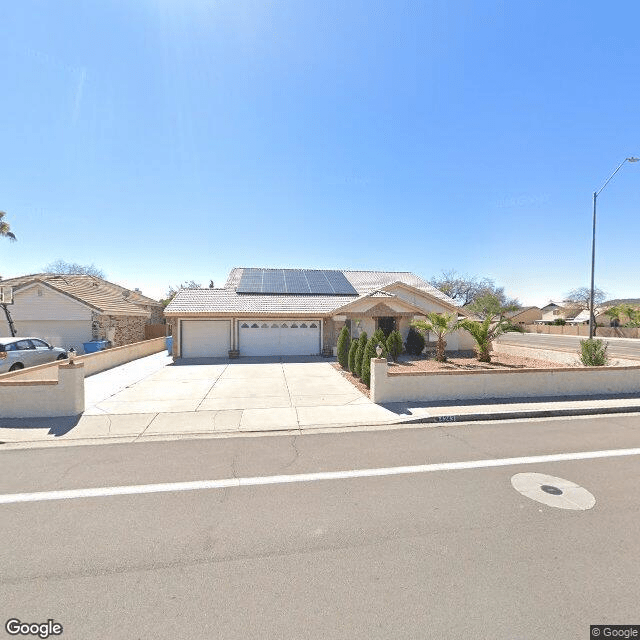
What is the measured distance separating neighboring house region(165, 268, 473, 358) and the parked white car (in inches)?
204

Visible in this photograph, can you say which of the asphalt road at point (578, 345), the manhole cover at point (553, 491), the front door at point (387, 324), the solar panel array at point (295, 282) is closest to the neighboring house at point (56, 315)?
the solar panel array at point (295, 282)

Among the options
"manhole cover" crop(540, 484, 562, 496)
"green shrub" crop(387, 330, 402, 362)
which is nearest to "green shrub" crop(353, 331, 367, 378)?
"green shrub" crop(387, 330, 402, 362)

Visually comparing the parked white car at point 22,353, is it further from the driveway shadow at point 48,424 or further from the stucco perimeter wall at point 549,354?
the stucco perimeter wall at point 549,354

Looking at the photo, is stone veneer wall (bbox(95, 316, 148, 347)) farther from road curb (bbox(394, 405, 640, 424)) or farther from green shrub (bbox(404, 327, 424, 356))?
road curb (bbox(394, 405, 640, 424))

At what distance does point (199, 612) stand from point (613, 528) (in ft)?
14.6

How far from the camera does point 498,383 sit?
30.0 ft

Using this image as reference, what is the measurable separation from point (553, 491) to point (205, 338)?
53.2 ft

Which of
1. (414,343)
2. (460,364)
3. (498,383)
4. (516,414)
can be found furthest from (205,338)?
(516,414)

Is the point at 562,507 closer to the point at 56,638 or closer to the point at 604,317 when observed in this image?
the point at 56,638

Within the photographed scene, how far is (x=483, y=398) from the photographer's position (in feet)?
29.8

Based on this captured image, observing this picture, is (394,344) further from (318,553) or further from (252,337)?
(318,553)

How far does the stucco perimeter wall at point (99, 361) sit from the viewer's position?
920cm

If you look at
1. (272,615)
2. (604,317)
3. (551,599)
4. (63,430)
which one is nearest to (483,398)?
(551,599)

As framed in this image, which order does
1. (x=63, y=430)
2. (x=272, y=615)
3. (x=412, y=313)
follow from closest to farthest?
(x=272, y=615) < (x=63, y=430) < (x=412, y=313)
